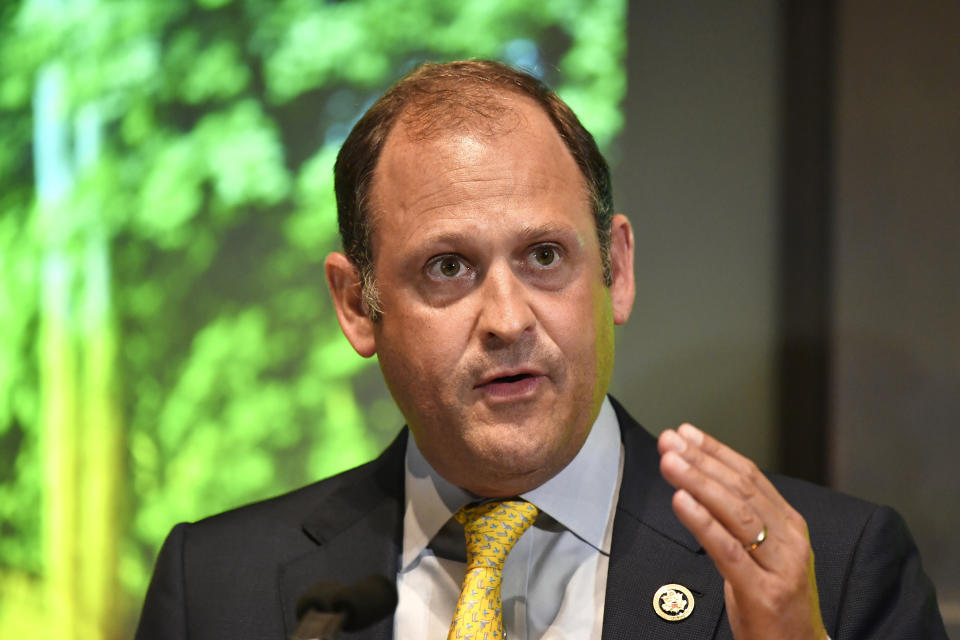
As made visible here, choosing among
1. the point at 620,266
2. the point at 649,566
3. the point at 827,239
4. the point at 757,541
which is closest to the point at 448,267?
the point at 620,266

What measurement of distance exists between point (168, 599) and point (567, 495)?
2.50 feet

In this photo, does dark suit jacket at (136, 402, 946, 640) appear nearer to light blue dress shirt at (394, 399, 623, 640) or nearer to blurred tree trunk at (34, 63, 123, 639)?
light blue dress shirt at (394, 399, 623, 640)

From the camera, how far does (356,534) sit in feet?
6.48

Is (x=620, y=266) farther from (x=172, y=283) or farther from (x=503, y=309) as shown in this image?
(x=172, y=283)

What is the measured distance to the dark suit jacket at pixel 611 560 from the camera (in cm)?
170

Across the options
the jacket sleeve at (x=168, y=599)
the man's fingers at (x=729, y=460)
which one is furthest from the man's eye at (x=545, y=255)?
the jacket sleeve at (x=168, y=599)

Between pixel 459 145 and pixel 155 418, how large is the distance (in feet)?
5.79

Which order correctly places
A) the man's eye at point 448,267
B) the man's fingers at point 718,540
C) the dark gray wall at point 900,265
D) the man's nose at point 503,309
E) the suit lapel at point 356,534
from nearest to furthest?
the man's fingers at point 718,540, the man's nose at point 503,309, the man's eye at point 448,267, the suit lapel at point 356,534, the dark gray wall at point 900,265

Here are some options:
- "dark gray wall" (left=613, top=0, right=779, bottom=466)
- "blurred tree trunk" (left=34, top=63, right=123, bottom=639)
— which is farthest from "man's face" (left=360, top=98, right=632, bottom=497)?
"blurred tree trunk" (left=34, top=63, right=123, bottom=639)

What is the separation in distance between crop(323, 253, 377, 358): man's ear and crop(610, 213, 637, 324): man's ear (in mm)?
445

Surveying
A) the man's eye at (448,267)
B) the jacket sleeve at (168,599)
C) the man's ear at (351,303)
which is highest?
the man's eye at (448,267)

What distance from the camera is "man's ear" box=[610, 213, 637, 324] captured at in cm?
197

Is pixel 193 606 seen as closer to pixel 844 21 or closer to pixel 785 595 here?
pixel 785 595

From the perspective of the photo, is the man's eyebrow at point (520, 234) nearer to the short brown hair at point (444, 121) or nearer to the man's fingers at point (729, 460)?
the short brown hair at point (444, 121)
